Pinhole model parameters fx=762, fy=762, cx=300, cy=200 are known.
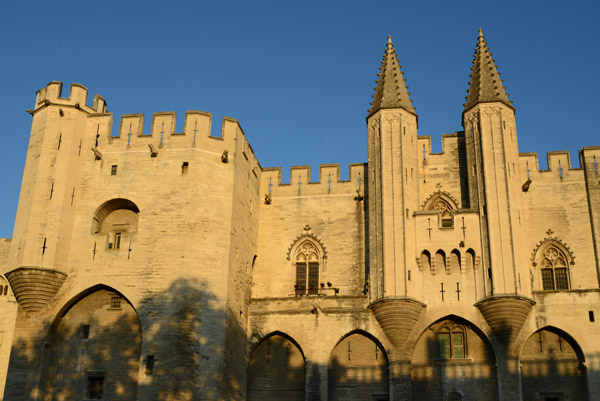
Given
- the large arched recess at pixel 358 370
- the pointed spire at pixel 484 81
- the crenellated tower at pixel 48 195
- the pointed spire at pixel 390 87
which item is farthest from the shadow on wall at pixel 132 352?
the pointed spire at pixel 484 81

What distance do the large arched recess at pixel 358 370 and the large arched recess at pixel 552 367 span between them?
467 cm

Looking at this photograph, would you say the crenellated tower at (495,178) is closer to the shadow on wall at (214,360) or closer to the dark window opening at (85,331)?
the shadow on wall at (214,360)

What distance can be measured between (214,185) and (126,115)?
4580 millimetres

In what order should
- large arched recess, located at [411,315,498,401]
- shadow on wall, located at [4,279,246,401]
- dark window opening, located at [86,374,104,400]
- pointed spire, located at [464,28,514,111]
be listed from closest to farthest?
1. shadow on wall, located at [4,279,246,401]
2. dark window opening, located at [86,374,104,400]
3. large arched recess, located at [411,315,498,401]
4. pointed spire, located at [464,28,514,111]

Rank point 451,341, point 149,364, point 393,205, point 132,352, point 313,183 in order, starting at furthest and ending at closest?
1. point 313,183
2. point 393,205
3. point 451,341
4. point 132,352
5. point 149,364

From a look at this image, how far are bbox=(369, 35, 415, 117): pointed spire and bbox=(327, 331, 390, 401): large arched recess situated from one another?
8676 mm

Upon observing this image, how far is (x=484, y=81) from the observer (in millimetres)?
28797

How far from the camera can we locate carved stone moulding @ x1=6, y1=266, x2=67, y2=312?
985 inches

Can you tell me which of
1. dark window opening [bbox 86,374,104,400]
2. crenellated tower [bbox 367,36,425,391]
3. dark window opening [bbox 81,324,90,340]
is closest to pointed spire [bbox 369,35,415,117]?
crenellated tower [bbox 367,36,425,391]

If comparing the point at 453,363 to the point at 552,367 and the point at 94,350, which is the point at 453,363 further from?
the point at 94,350

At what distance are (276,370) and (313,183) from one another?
776cm

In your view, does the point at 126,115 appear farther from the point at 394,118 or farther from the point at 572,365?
the point at 572,365

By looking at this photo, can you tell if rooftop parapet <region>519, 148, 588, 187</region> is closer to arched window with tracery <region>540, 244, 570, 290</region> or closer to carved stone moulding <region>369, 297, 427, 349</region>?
arched window with tracery <region>540, 244, 570, 290</region>

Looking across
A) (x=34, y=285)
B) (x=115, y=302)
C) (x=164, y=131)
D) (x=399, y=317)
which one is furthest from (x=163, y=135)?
(x=399, y=317)
